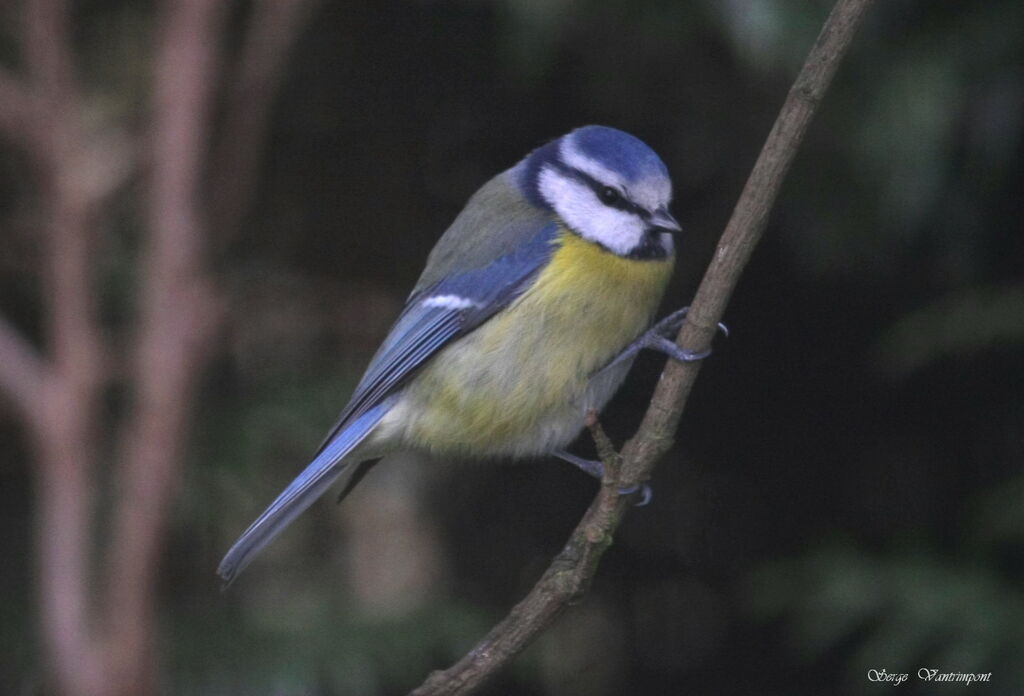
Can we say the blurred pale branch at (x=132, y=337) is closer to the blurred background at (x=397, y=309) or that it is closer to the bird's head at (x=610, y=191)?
the blurred background at (x=397, y=309)

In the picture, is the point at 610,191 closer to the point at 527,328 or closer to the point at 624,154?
the point at 624,154

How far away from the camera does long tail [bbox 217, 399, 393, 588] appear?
5.91 ft

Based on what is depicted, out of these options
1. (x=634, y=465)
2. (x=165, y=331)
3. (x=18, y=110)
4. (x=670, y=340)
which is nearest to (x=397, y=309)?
(x=165, y=331)

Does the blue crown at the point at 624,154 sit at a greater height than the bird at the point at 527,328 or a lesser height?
greater

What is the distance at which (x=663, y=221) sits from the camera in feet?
6.17

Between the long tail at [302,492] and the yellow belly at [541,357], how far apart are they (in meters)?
0.06

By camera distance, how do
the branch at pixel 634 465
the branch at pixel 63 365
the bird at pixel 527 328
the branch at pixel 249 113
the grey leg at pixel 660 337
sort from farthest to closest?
the branch at pixel 249 113 → the branch at pixel 63 365 → the bird at pixel 527 328 → the grey leg at pixel 660 337 → the branch at pixel 634 465

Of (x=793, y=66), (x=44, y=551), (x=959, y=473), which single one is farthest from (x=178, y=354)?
(x=959, y=473)

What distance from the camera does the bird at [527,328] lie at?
6.25ft

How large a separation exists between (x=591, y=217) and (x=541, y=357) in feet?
0.84

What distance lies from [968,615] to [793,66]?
1.06 metres

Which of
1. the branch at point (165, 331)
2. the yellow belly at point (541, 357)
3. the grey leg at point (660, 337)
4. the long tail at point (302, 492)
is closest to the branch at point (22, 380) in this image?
the branch at point (165, 331)

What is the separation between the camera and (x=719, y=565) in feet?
9.55

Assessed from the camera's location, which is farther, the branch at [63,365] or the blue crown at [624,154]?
the branch at [63,365]
